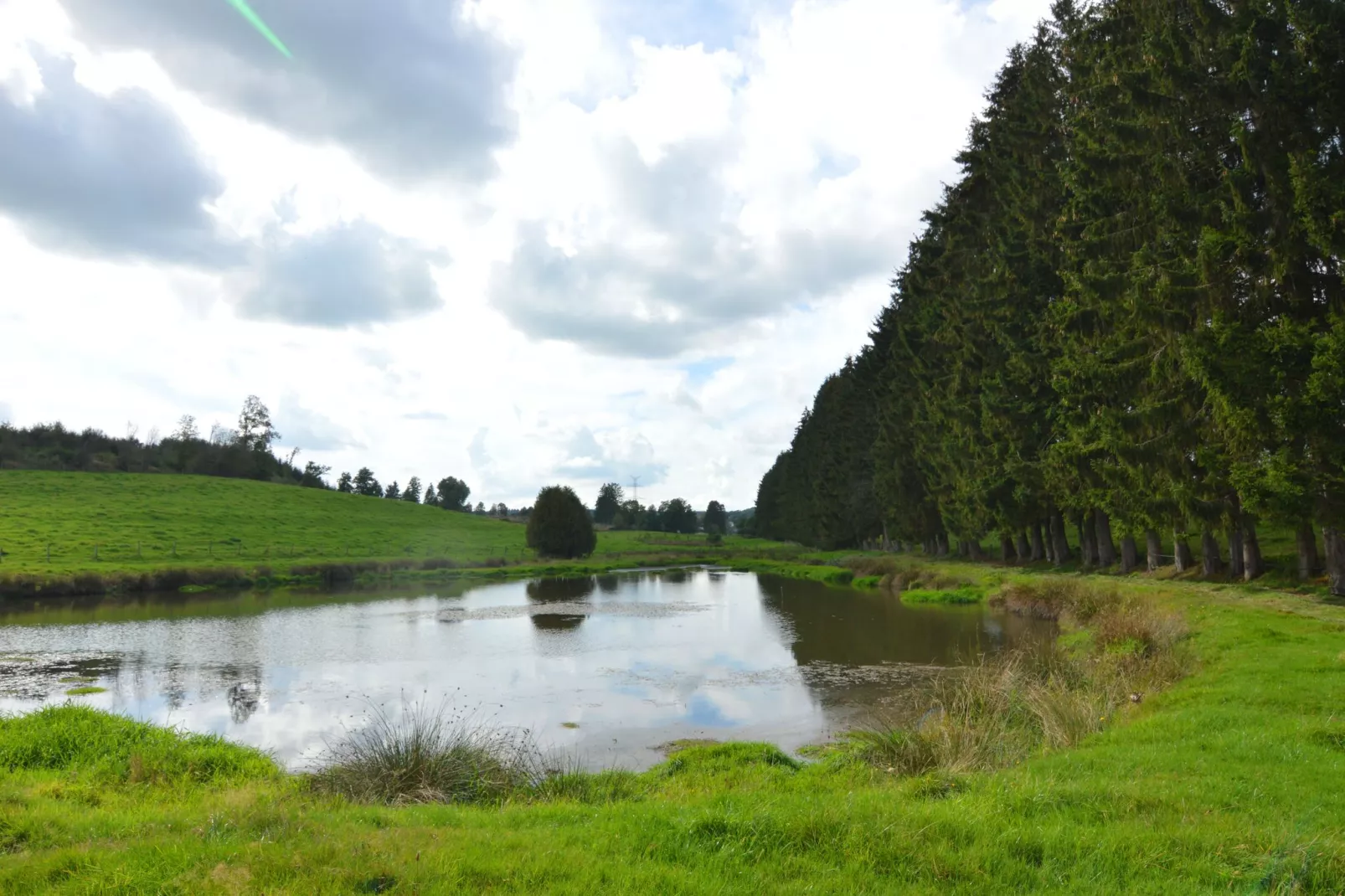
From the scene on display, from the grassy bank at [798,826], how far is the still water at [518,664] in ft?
14.2

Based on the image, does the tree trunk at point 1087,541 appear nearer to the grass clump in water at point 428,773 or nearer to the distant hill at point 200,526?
the grass clump in water at point 428,773

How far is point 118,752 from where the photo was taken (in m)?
10.2

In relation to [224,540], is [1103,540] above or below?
below

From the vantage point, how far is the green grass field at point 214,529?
45.5 metres

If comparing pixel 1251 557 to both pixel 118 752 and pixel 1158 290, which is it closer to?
pixel 1158 290

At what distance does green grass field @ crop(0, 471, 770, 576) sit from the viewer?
1793 inches

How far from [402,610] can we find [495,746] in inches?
1021

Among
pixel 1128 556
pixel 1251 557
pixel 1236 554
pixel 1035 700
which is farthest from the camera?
pixel 1128 556

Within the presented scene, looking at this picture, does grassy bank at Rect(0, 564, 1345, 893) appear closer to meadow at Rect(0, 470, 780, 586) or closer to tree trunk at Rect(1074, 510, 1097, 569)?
tree trunk at Rect(1074, 510, 1097, 569)

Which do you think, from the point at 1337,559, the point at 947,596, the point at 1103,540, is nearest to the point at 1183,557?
the point at 1103,540

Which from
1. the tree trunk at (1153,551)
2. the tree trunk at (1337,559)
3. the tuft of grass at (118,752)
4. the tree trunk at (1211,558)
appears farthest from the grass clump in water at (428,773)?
the tree trunk at (1153,551)

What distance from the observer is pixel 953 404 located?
1276 inches

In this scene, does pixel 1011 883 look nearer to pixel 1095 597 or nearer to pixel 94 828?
pixel 94 828

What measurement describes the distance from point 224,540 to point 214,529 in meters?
3.92
